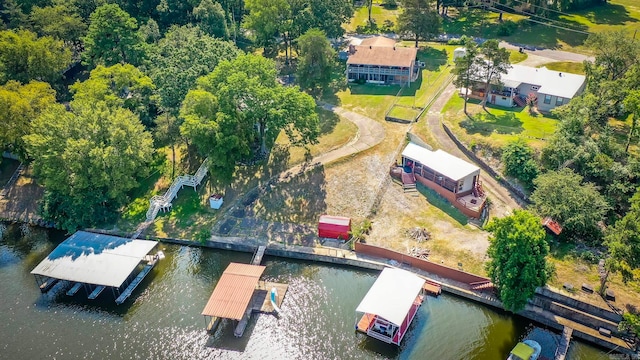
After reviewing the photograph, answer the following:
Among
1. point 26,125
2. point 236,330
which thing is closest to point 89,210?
point 26,125

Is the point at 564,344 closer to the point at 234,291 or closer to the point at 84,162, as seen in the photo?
the point at 234,291

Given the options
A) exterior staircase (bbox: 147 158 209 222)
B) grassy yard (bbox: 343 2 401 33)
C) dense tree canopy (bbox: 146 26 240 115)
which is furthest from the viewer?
grassy yard (bbox: 343 2 401 33)

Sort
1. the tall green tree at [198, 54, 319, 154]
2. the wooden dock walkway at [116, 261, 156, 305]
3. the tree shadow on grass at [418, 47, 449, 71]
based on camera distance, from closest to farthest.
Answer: the wooden dock walkway at [116, 261, 156, 305] → the tall green tree at [198, 54, 319, 154] → the tree shadow on grass at [418, 47, 449, 71]

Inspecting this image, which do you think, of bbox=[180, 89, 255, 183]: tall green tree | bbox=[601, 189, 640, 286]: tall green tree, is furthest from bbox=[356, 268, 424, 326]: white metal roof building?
bbox=[180, 89, 255, 183]: tall green tree

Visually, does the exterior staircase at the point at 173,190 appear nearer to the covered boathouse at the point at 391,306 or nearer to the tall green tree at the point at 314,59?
the tall green tree at the point at 314,59

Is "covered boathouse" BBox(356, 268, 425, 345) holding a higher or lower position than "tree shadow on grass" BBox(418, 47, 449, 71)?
lower

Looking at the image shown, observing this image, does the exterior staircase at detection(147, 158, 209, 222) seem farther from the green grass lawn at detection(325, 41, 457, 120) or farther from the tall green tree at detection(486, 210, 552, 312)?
the tall green tree at detection(486, 210, 552, 312)

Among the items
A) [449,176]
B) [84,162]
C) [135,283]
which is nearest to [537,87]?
[449,176]

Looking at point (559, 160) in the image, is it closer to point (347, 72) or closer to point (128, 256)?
point (347, 72)

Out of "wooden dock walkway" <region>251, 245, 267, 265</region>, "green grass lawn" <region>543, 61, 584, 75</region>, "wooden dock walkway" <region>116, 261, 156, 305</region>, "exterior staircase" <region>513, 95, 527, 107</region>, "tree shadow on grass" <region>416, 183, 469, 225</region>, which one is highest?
"green grass lawn" <region>543, 61, 584, 75</region>
